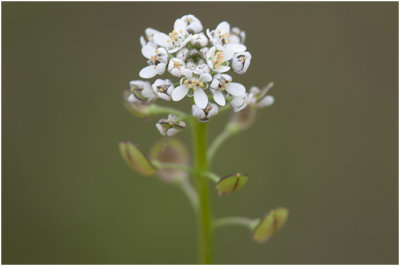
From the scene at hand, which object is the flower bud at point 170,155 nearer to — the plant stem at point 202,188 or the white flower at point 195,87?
the plant stem at point 202,188

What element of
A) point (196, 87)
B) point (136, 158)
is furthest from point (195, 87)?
point (136, 158)

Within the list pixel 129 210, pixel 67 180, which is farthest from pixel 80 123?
pixel 129 210

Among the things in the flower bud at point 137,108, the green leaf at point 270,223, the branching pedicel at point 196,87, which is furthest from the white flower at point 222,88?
the green leaf at point 270,223

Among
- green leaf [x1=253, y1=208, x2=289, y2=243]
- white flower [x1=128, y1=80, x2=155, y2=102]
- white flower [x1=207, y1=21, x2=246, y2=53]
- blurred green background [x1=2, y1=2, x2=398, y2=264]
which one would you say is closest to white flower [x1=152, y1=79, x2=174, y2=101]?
white flower [x1=128, y1=80, x2=155, y2=102]

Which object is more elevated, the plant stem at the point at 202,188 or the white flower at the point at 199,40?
the white flower at the point at 199,40

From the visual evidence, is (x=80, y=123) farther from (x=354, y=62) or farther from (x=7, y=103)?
(x=354, y=62)

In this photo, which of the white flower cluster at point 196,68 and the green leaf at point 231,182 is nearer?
the white flower cluster at point 196,68

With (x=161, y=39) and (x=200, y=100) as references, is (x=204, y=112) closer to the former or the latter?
(x=200, y=100)
